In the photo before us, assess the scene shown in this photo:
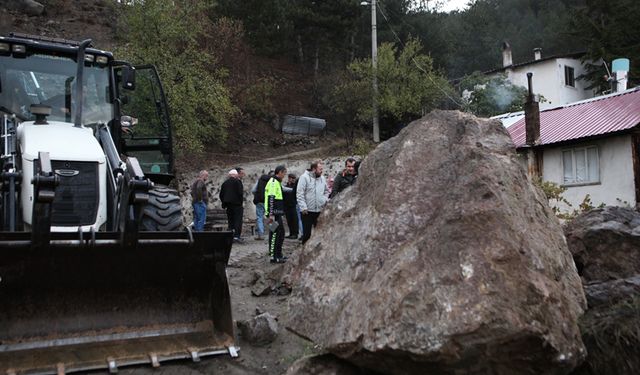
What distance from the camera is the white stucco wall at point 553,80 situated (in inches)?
1425

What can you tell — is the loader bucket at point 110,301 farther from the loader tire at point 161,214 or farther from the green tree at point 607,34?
the green tree at point 607,34

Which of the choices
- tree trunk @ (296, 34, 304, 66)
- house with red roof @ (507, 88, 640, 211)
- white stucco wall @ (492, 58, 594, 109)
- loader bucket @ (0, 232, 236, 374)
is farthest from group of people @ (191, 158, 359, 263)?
white stucco wall @ (492, 58, 594, 109)

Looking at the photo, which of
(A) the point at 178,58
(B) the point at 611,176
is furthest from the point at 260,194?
(B) the point at 611,176

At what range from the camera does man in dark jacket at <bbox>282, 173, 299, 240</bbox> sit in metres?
12.6

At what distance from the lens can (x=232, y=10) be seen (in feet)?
109

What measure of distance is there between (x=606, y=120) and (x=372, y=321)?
1820 cm

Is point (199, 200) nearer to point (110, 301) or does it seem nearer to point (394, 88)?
point (110, 301)

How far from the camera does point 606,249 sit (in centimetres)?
545

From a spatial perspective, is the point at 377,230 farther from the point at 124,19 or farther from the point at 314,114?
the point at 314,114

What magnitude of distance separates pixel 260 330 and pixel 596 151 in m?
16.2

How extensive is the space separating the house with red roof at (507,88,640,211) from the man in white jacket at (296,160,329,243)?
952 centimetres

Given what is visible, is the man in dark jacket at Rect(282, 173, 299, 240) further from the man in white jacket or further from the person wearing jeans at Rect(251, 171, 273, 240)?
the man in white jacket

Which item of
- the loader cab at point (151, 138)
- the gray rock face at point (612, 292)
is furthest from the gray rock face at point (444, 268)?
the loader cab at point (151, 138)

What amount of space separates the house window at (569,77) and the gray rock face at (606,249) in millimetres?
33830
